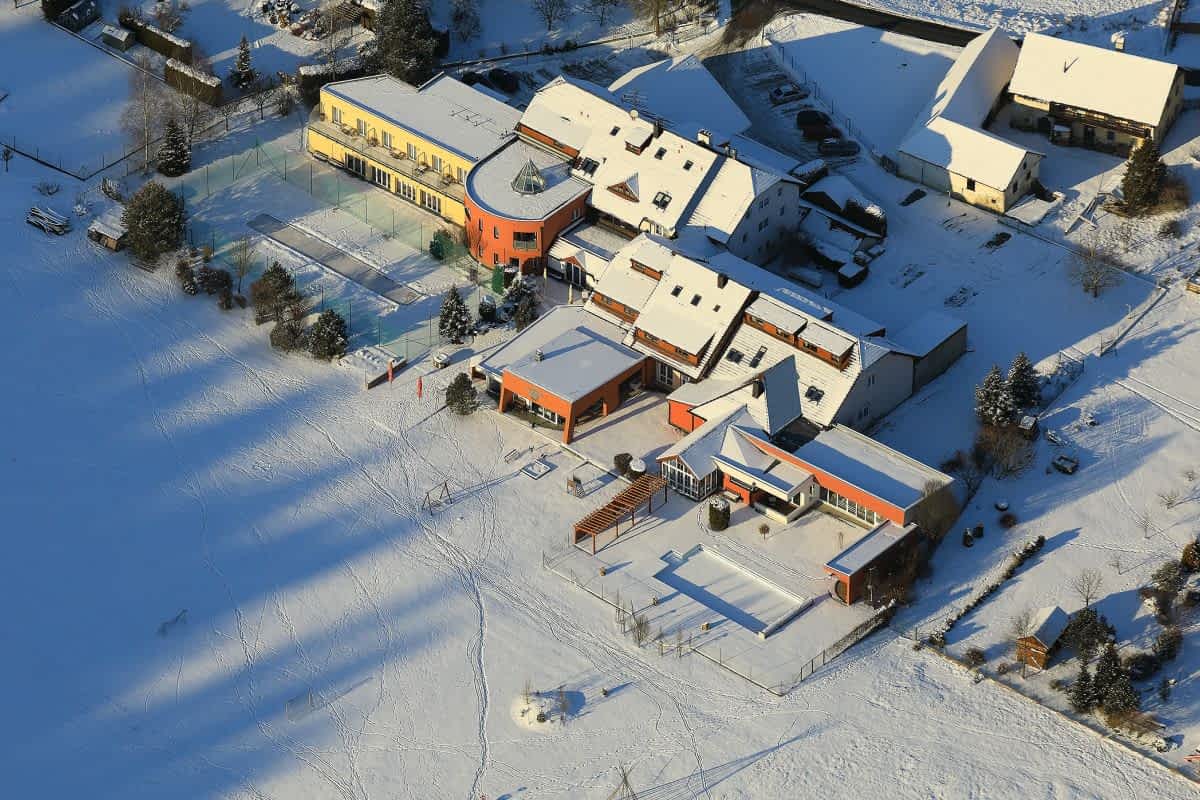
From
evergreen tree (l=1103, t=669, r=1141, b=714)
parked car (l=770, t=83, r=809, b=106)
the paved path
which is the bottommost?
the paved path

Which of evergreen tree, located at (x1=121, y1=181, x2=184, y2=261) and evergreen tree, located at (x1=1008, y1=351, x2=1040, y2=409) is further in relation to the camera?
→ evergreen tree, located at (x1=121, y1=181, x2=184, y2=261)

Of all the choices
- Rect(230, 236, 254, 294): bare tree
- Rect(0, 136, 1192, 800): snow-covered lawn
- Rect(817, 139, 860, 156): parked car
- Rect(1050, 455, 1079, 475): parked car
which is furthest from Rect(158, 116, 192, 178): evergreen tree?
Rect(1050, 455, 1079, 475): parked car

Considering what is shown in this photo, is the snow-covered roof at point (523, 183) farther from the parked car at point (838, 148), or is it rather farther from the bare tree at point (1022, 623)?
the bare tree at point (1022, 623)

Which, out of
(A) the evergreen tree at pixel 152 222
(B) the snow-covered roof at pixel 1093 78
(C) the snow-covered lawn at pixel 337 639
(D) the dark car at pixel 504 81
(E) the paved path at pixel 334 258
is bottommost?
(C) the snow-covered lawn at pixel 337 639

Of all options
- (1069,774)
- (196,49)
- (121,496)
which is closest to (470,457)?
(121,496)

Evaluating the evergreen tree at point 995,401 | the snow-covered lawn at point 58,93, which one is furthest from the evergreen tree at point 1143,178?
the snow-covered lawn at point 58,93

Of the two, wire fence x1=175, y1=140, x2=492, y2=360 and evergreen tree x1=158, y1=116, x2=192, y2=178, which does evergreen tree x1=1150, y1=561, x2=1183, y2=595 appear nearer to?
wire fence x1=175, y1=140, x2=492, y2=360

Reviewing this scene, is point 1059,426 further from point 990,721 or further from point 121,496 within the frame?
point 121,496
